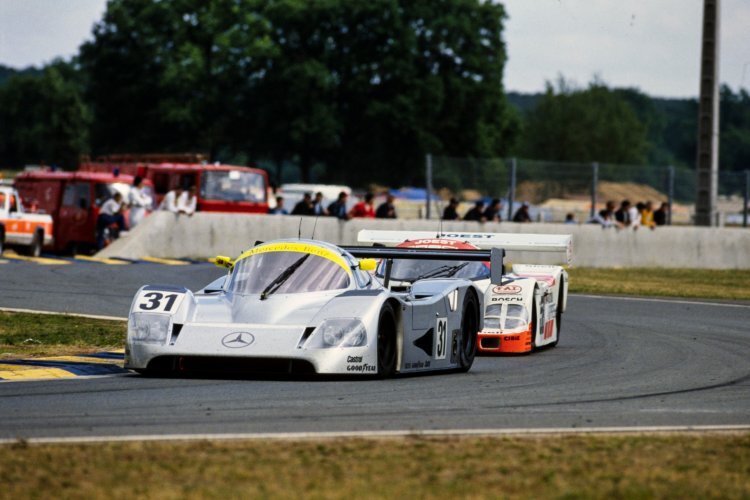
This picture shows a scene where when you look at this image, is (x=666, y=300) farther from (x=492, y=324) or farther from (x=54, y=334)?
(x=54, y=334)

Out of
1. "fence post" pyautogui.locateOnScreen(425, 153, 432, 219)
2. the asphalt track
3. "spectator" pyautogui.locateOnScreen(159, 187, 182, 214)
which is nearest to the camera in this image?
the asphalt track

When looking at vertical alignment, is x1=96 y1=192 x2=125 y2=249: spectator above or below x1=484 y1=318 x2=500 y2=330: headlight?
above

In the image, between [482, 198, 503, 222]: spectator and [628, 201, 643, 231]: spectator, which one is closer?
[482, 198, 503, 222]: spectator

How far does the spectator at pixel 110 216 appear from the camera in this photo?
1126 inches

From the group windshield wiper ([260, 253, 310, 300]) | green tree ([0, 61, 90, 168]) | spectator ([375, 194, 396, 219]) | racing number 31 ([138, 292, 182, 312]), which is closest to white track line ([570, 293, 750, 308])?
spectator ([375, 194, 396, 219])

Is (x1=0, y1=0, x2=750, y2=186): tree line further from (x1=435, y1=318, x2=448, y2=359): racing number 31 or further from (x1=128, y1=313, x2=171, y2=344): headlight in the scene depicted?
(x1=128, y1=313, x2=171, y2=344): headlight

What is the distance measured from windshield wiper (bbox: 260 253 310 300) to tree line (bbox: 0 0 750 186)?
62634 millimetres

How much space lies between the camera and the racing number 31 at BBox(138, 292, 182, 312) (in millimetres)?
10672

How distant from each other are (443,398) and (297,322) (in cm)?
144

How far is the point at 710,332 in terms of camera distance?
16.5m

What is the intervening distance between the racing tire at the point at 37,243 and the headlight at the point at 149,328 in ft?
60.8

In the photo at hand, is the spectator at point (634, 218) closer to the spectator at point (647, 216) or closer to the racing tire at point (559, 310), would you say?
the spectator at point (647, 216)

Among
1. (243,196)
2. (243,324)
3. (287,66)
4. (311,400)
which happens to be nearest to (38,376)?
(243,324)

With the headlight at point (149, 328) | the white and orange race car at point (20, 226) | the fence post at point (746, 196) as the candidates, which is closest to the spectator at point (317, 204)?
the white and orange race car at point (20, 226)
